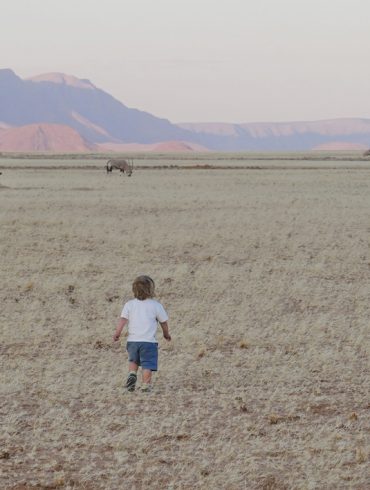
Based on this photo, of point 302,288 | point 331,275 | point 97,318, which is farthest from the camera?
point 331,275

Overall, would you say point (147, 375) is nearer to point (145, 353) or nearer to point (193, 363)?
point (145, 353)

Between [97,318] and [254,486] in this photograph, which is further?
[97,318]

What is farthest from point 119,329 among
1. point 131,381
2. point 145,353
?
point 131,381

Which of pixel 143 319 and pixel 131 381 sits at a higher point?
pixel 143 319

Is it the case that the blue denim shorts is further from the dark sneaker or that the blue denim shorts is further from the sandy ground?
the sandy ground

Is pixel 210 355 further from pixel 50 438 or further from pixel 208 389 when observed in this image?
pixel 50 438

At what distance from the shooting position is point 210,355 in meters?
9.84

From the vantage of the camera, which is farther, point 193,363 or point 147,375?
point 193,363

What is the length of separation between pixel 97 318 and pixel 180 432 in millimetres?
5101

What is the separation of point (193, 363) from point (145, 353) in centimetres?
137

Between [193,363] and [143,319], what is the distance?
1.51 m

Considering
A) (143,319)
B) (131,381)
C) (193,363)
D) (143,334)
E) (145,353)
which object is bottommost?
(193,363)

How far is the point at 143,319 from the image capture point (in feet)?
26.9

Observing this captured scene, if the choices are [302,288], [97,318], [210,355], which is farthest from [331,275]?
[210,355]
